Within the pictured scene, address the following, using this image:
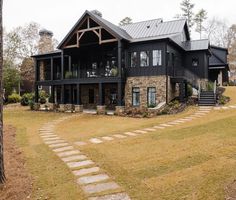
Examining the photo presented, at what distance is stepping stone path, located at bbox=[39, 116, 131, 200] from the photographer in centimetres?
570

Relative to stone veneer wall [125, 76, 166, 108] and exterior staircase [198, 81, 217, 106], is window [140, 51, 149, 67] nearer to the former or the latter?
stone veneer wall [125, 76, 166, 108]

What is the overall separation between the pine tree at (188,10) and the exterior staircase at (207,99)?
32.8 m

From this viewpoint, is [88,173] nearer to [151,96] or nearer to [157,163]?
[157,163]

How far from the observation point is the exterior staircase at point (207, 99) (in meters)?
20.3

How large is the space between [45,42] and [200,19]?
97.4ft

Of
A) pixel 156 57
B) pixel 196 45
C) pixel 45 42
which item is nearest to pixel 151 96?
pixel 156 57

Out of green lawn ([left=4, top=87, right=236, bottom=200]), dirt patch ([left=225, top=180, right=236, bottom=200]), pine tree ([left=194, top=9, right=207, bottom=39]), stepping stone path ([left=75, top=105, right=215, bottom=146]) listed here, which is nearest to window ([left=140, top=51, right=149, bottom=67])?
stepping stone path ([left=75, top=105, right=215, bottom=146])

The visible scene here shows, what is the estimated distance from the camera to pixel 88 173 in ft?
23.2

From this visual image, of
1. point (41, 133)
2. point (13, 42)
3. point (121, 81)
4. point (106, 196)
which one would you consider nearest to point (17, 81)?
point (13, 42)

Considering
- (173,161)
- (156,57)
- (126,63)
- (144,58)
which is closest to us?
Answer: (173,161)

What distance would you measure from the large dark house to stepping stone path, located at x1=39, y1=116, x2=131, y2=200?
10.7m

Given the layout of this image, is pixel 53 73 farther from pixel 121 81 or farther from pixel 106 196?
pixel 106 196

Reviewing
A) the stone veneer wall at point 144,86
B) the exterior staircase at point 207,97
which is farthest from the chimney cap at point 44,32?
the exterior staircase at point 207,97

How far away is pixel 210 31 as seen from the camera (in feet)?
161
